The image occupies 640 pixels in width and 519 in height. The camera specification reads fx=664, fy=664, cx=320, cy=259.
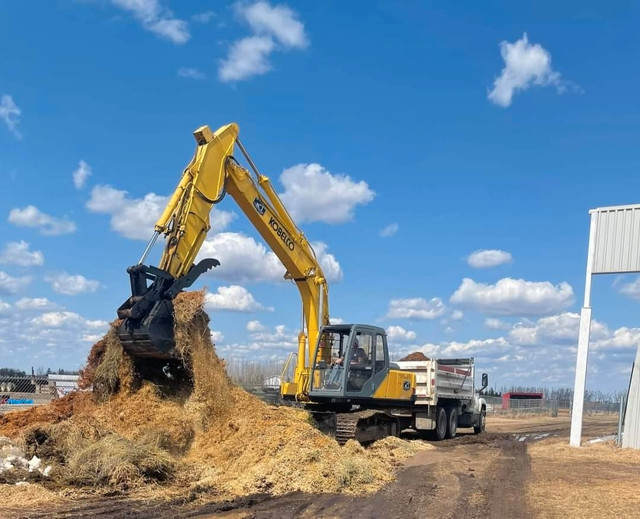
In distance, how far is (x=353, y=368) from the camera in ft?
49.0

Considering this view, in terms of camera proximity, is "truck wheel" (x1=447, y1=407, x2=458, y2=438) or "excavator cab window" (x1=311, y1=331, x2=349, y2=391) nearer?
"excavator cab window" (x1=311, y1=331, x2=349, y2=391)

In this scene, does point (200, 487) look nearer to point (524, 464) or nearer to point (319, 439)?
point (319, 439)

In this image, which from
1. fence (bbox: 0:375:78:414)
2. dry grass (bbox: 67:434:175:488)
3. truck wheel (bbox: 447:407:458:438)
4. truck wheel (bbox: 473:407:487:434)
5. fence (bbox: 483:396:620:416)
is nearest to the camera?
dry grass (bbox: 67:434:175:488)

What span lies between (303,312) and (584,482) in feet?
25.6

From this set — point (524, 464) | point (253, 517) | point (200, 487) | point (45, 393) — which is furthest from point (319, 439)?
point (45, 393)

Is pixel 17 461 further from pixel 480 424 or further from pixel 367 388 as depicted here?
pixel 480 424

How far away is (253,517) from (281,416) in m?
4.50

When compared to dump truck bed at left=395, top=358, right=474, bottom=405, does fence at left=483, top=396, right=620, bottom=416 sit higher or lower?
lower

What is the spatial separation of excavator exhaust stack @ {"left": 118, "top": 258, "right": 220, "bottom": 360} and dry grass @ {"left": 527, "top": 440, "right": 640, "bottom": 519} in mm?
6837

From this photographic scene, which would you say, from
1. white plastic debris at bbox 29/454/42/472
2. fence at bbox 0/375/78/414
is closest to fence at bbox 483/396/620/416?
fence at bbox 0/375/78/414

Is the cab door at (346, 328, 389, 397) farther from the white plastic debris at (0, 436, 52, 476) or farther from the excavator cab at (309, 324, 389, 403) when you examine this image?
the white plastic debris at (0, 436, 52, 476)

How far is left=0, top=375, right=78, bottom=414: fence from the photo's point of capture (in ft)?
77.7

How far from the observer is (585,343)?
17.3m

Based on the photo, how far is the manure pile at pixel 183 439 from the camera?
986 cm
